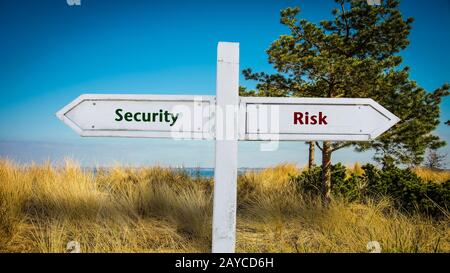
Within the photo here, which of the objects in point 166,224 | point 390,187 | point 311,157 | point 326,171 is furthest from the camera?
point 311,157

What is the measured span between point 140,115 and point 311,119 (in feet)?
3.96

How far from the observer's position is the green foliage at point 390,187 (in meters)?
5.17

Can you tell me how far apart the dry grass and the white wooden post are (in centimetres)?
71

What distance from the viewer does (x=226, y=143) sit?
228 centimetres

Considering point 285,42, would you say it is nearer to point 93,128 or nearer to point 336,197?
point 336,197

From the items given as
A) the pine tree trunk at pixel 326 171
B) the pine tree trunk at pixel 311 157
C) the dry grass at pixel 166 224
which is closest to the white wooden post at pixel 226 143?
the dry grass at pixel 166 224

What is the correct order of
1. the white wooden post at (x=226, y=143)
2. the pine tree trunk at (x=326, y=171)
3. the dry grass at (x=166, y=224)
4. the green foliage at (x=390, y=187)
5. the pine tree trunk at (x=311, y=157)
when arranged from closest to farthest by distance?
1. the white wooden post at (x=226, y=143)
2. the dry grass at (x=166, y=224)
3. the green foliage at (x=390, y=187)
4. the pine tree trunk at (x=326, y=171)
5. the pine tree trunk at (x=311, y=157)

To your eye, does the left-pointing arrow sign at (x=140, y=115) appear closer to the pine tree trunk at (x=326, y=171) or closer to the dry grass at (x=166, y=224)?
the dry grass at (x=166, y=224)

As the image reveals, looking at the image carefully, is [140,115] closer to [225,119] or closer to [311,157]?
[225,119]

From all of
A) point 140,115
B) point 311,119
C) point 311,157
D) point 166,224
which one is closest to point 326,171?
point 311,157

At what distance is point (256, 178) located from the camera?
7.51 meters

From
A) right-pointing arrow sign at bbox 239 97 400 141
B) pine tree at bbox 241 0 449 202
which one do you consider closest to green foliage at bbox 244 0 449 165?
pine tree at bbox 241 0 449 202

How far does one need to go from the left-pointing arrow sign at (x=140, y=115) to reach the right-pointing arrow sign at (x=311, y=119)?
1.00 ft

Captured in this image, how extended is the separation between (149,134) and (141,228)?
165 cm
